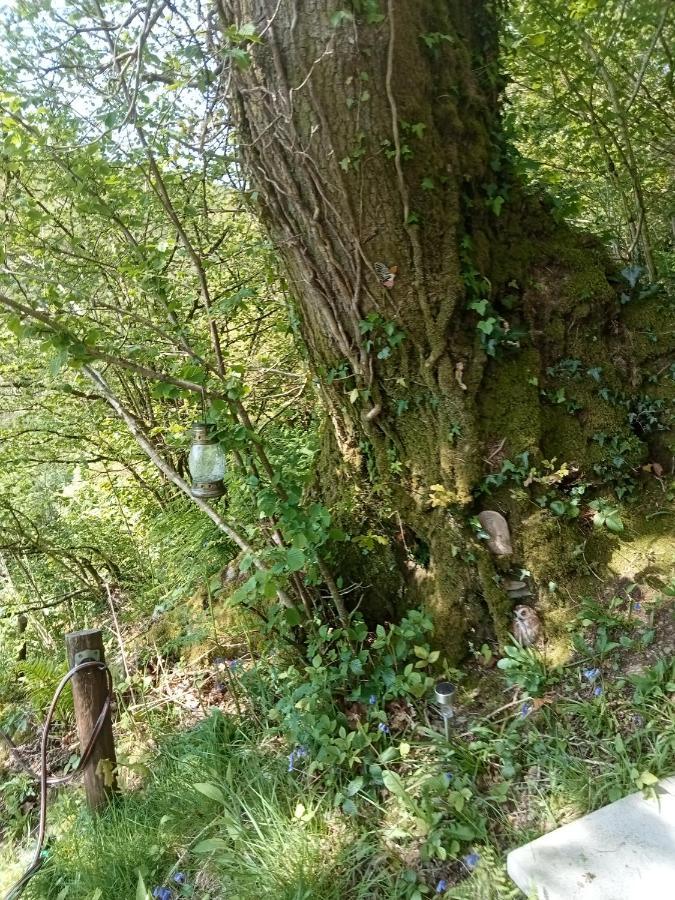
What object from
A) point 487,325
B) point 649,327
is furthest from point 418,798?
point 649,327

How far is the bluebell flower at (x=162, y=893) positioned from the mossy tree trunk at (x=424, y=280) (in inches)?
60.4

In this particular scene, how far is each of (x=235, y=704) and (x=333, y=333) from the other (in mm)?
2038

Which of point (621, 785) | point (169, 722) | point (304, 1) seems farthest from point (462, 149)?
point (169, 722)

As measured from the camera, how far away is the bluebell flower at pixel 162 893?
2.13 m

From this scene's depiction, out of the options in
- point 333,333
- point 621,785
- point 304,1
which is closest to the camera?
point 621,785

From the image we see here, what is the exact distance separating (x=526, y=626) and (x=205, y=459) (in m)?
1.62

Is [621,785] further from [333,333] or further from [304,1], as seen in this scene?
[304,1]

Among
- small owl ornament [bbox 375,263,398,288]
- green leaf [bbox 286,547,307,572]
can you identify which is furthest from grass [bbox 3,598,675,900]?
small owl ornament [bbox 375,263,398,288]

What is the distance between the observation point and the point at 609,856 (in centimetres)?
159

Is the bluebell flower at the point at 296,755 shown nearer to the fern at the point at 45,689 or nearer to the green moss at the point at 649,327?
the fern at the point at 45,689

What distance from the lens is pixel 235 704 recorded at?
2.91 metres

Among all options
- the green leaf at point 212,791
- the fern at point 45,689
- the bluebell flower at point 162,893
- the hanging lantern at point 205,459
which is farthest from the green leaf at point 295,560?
the fern at point 45,689

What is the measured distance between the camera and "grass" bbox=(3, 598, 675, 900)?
6.22ft

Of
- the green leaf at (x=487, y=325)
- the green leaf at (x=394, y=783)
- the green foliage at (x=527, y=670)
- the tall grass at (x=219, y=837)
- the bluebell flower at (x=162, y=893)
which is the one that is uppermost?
the green leaf at (x=487, y=325)
